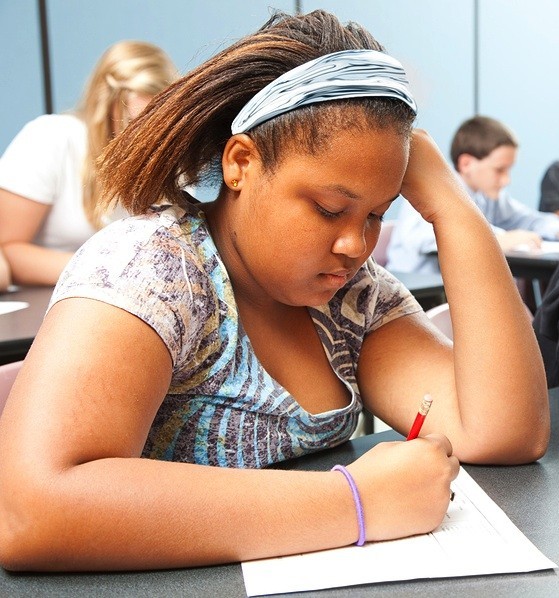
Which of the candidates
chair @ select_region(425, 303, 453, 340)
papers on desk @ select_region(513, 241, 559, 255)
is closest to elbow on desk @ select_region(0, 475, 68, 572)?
chair @ select_region(425, 303, 453, 340)

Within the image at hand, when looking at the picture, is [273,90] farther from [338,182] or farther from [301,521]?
[301,521]

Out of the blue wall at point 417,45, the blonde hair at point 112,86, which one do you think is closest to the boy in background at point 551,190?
the blue wall at point 417,45

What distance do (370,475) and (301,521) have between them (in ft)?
0.32

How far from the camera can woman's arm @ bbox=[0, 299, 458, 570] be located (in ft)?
2.84

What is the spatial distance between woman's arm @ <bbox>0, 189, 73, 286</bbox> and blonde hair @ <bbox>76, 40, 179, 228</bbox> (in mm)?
176

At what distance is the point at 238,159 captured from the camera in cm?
111

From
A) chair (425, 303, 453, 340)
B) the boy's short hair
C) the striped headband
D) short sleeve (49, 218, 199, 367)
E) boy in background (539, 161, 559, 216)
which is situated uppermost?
the striped headband

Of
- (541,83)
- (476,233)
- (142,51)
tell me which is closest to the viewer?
(476,233)

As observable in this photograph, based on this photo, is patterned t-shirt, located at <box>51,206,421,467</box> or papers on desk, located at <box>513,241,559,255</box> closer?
patterned t-shirt, located at <box>51,206,421,467</box>

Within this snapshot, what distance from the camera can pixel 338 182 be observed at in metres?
1.03

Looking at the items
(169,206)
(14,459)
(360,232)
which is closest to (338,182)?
(360,232)

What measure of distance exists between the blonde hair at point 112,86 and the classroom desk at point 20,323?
42cm

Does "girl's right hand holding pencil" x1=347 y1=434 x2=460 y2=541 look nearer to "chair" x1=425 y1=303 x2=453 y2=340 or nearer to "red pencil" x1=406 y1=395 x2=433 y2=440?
"red pencil" x1=406 y1=395 x2=433 y2=440

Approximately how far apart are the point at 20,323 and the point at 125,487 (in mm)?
1335
